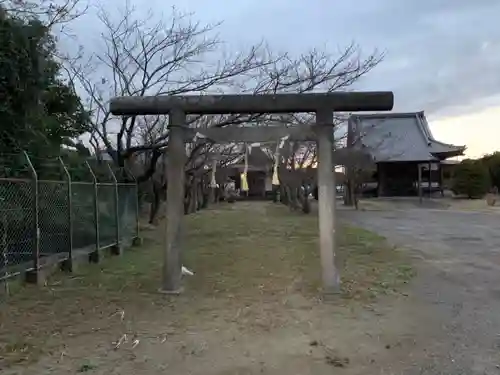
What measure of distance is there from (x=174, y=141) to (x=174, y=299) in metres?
2.21

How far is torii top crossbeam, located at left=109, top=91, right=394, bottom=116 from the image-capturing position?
7969 mm

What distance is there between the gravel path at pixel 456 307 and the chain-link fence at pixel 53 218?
558 centimetres

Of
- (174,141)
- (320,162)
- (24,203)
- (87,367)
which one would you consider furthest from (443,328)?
(24,203)

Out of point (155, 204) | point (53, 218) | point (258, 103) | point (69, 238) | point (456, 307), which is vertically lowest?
point (456, 307)

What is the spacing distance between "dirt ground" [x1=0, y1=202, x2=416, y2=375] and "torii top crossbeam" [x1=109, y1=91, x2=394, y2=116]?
2564mm

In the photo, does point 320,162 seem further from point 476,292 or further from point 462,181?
point 462,181

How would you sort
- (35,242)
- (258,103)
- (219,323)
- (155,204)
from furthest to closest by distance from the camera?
(155,204) < (35,242) < (258,103) < (219,323)

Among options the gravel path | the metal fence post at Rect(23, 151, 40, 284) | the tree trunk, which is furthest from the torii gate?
the tree trunk

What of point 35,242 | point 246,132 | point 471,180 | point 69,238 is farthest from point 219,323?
point 471,180

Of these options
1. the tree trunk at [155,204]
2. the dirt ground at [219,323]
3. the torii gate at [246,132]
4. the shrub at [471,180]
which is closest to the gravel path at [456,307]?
the dirt ground at [219,323]

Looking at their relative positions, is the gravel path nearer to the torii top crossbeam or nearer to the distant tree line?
the torii top crossbeam

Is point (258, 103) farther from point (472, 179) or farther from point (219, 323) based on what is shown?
point (472, 179)

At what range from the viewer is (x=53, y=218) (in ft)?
32.4

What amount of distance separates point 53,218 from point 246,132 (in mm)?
3921
